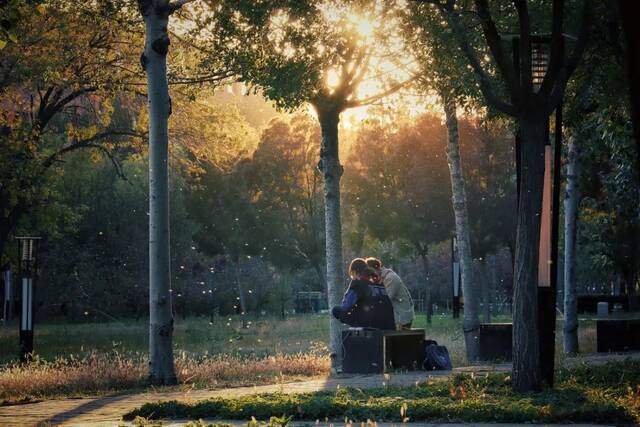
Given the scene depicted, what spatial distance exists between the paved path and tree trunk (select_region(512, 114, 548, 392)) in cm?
141

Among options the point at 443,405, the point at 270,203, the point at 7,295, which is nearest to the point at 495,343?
the point at 443,405

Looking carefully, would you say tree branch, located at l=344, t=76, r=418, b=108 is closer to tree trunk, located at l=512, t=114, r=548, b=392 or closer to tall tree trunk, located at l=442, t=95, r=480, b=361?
tall tree trunk, located at l=442, t=95, r=480, b=361

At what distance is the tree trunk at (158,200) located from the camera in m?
15.8

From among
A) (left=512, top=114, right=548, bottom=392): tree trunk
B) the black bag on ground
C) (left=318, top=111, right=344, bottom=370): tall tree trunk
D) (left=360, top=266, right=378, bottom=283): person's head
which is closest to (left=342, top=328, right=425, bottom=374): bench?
the black bag on ground

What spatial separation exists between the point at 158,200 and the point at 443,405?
7.30 metres

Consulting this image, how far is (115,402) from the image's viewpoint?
12461 millimetres

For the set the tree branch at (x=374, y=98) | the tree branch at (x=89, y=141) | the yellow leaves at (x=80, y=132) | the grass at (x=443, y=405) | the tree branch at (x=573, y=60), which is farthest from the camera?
the yellow leaves at (x=80, y=132)

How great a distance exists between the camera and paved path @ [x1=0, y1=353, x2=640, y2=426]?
414 inches

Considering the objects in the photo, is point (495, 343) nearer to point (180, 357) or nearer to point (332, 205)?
point (332, 205)

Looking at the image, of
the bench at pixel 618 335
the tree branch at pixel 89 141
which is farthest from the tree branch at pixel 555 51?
the tree branch at pixel 89 141

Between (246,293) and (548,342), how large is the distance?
1886 inches

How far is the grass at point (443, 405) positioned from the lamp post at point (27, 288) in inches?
424

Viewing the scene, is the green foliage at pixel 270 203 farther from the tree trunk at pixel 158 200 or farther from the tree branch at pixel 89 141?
the tree trunk at pixel 158 200

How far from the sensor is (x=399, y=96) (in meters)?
20.9
